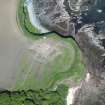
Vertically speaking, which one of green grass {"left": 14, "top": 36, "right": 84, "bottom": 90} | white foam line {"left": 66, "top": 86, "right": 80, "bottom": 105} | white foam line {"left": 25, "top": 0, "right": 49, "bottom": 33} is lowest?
white foam line {"left": 66, "top": 86, "right": 80, "bottom": 105}

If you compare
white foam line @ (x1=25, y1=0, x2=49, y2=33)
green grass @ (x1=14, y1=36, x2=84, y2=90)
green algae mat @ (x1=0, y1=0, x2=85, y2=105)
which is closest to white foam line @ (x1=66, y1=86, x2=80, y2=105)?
green algae mat @ (x1=0, y1=0, x2=85, y2=105)

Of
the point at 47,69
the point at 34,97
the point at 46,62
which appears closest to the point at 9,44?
the point at 46,62

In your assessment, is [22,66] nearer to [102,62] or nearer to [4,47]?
[4,47]

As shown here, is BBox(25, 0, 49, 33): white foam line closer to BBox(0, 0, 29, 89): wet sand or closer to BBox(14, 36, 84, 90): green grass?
BBox(0, 0, 29, 89): wet sand

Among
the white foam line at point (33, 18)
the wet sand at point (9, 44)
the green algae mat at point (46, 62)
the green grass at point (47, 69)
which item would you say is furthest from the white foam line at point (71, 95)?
the white foam line at point (33, 18)

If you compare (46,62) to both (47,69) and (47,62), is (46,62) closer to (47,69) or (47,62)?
(47,62)

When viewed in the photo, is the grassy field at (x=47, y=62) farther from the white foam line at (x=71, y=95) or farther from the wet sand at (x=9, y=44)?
the white foam line at (x=71, y=95)
